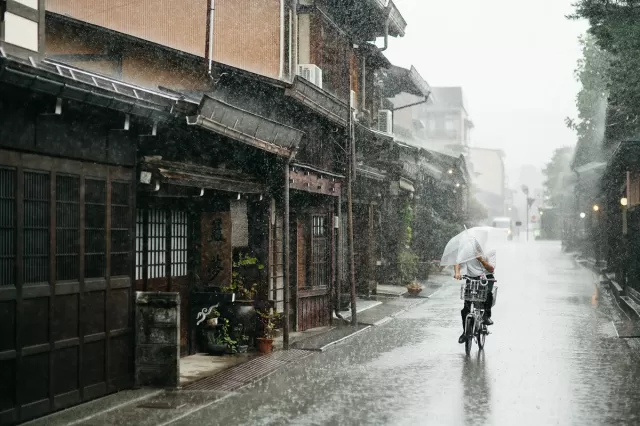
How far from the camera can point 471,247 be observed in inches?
562

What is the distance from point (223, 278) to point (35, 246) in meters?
5.46

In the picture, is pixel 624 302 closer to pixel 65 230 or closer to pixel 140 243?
pixel 140 243

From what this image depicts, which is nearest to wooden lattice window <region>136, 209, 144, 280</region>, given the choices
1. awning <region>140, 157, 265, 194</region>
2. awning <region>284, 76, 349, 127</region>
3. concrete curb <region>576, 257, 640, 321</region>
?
awning <region>140, 157, 265, 194</region>

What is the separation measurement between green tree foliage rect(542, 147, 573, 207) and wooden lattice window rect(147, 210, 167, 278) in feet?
Result: 242

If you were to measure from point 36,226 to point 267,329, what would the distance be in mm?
6489

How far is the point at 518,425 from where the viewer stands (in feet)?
28.1

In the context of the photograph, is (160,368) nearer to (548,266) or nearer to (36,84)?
(36,84)

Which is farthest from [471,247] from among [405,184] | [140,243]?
[405,184]

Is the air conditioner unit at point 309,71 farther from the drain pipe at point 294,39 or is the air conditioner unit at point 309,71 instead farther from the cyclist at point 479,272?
the cyclist at point 479,272

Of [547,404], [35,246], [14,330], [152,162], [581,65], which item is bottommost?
[547,404]

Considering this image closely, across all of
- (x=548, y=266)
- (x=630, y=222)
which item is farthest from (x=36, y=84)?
(x=548, y=266)

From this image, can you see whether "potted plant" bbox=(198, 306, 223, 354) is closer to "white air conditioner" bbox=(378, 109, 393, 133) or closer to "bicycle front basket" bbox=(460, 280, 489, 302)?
"bicycle front basket" bbox=(460, 280, 489, 302)

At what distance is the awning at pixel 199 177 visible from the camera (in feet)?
34.8

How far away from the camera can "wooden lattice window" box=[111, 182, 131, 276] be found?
10.1m
